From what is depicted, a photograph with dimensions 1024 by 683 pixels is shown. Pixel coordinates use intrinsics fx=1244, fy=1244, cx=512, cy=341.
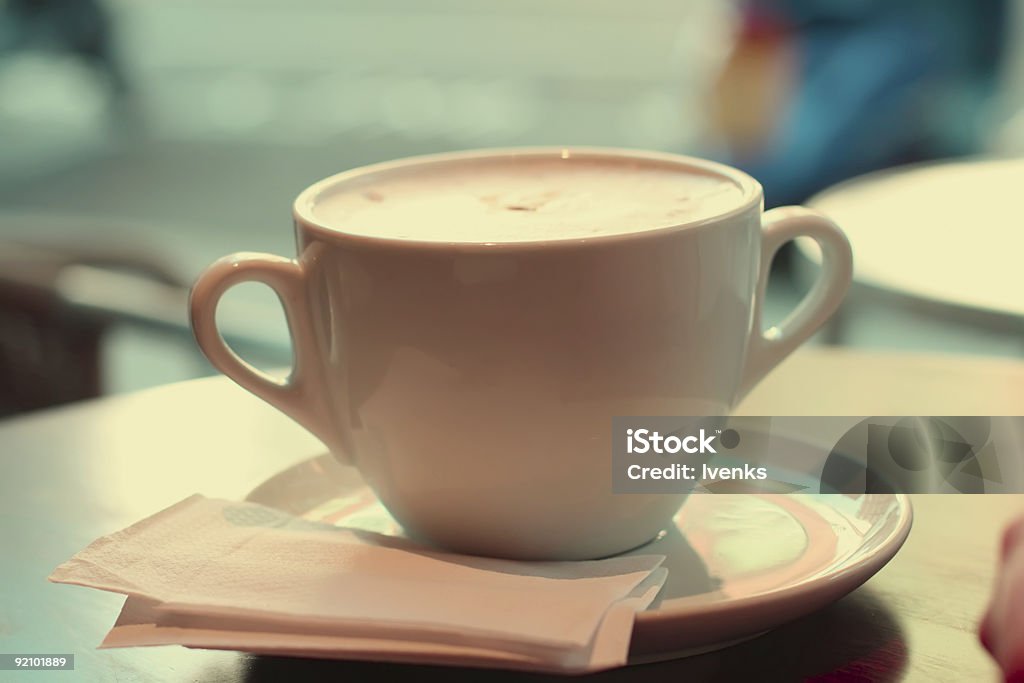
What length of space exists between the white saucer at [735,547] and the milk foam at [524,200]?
0.13 metres

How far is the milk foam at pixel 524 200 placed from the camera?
488mm

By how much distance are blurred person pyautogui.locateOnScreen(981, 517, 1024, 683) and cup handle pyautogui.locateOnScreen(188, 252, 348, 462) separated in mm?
265

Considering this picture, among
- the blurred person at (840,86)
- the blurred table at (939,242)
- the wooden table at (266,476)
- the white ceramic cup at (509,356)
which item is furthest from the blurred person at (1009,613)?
the blurred person at (840,86)

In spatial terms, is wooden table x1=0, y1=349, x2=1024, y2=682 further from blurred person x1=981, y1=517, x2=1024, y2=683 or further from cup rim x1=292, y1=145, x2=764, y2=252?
cup rim x1=292, y1=145, x2=764, y2=252

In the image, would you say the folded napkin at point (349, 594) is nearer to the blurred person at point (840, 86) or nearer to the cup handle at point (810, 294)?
the cup handle at point (810, 294)

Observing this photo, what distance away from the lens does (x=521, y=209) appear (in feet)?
1.72

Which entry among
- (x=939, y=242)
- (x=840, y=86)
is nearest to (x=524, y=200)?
(x=939, y=242)

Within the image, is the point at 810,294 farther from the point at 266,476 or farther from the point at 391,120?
the point at 391,120

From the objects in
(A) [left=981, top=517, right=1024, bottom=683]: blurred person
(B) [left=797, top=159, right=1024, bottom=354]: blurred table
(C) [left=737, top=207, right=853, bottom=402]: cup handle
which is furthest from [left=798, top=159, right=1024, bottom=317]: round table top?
(A) [left=981, top=517, right=1024, bottom=683]: blurred person

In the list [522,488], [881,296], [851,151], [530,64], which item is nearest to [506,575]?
[522,488]

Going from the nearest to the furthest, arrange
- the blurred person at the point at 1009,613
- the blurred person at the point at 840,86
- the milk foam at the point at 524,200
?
the blurred person at the point at 1009,613, the milk foam at the point at 524,200, the blurred person at the point at 840,86

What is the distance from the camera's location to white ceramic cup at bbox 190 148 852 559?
0.44 metres

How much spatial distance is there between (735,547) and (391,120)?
4.55 metres

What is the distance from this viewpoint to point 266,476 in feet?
1.89
